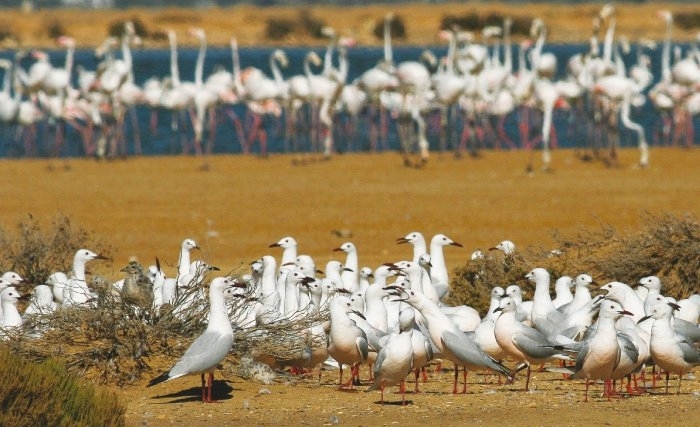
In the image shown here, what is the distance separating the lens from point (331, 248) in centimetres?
2002

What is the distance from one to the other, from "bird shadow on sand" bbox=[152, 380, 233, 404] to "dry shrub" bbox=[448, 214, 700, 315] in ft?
12.1

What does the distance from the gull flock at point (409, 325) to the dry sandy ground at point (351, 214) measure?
10.0 inches

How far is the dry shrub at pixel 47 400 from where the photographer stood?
27.5 ft

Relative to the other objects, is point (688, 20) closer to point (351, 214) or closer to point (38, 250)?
point (351, 214)

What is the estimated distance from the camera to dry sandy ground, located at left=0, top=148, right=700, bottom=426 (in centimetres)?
1056

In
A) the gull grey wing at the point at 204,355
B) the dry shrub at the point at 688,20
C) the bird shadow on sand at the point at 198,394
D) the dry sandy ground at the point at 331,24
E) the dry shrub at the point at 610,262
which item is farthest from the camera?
the dry sandy ground at the point at 331,24

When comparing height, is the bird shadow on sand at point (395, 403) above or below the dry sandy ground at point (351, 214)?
below

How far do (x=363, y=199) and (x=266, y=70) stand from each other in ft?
147

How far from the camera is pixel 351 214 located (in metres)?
22.9

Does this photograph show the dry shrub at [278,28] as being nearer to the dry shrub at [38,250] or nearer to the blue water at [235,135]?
the blue water at [235,135]

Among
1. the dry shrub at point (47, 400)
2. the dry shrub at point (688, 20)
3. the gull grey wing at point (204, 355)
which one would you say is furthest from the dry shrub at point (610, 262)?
the dry shrub at point (688, 20)

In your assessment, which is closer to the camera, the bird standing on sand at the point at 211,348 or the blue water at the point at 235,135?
the bird standing on sand at the point at 211,348

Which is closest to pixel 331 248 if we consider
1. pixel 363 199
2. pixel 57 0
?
pixel 363 199

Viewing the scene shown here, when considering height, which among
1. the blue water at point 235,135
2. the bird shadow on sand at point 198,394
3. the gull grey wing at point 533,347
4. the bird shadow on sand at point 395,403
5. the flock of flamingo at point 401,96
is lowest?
the bird shadow on sand at point 198,394
